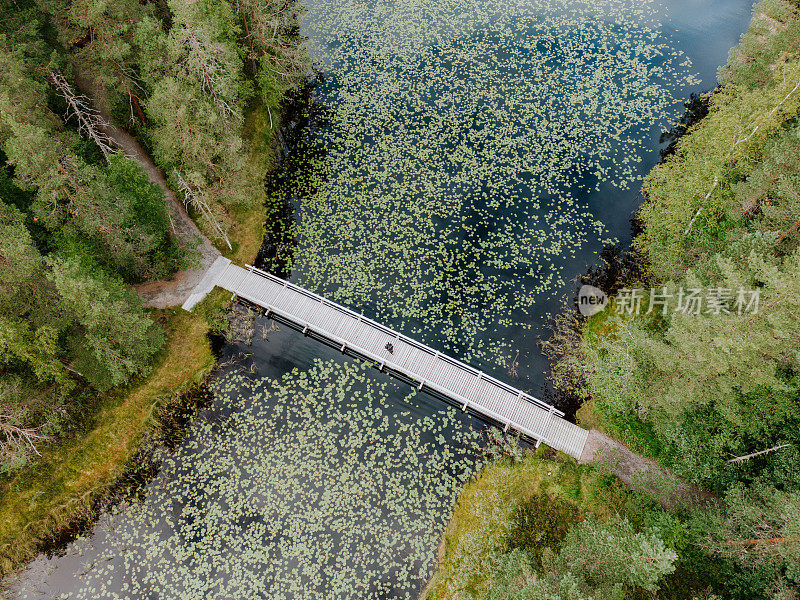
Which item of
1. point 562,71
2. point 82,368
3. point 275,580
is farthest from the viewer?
point 562,71

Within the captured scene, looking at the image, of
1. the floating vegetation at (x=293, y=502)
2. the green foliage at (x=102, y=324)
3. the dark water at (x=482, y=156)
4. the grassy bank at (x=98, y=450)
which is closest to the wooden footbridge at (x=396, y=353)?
the dark water at (x=482, y=156)

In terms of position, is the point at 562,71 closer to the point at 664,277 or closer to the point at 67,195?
the point at 664,277

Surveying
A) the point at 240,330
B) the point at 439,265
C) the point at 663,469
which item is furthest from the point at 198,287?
the point at 663,469

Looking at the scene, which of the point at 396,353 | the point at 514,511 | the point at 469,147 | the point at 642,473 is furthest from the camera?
the point at 469,147

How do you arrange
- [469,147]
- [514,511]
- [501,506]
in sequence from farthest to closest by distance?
1. [469,147]
2. [501,506]
3. [514,511]

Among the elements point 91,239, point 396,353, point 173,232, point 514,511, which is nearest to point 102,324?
point 91,239

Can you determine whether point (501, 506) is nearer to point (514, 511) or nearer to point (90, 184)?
point (514, 511)
